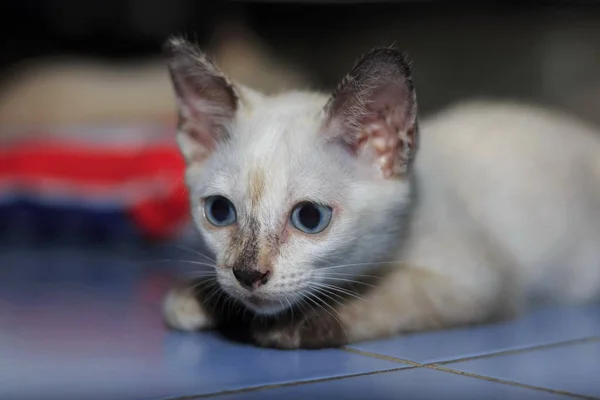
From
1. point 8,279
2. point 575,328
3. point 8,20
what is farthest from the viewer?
point 8,20

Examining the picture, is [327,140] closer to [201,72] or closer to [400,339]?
[201,72]

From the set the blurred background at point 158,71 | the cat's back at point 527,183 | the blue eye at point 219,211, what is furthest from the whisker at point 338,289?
the blurred background at point 158,71

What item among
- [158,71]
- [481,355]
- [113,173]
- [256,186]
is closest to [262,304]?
[256,186]

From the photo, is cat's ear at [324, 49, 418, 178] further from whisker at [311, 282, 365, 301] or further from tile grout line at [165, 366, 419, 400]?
tile grout line at [165, 366, 419, 400]

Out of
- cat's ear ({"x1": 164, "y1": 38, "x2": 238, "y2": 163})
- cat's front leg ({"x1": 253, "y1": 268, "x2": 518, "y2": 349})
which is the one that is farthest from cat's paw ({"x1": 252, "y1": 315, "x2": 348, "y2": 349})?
cat's ear ({"x1": 164, "y1": 38, "x2": 238, "y2": 163})

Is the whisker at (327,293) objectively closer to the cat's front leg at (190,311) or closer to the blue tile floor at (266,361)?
the blue tile floor at (266,361)

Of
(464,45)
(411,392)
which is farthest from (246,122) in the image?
(464,45)
